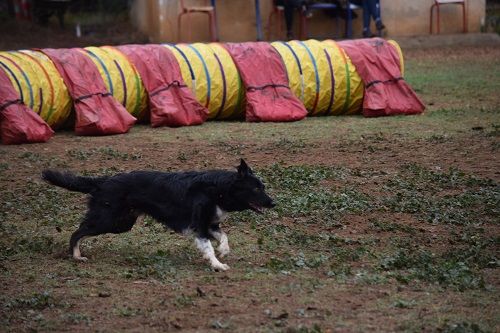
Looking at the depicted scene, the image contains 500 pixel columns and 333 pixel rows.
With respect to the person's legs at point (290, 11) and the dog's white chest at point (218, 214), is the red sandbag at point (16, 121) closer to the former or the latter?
the dog's white chest at point (218, 214)

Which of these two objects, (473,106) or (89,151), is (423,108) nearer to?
(473,106)

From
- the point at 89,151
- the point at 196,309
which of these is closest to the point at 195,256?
the point at 196,309

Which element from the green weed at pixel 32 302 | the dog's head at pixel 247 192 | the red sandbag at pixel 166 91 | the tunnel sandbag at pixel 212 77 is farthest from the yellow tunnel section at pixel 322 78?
the green weed at pixel 32 302

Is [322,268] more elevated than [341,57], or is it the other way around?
[341,57]

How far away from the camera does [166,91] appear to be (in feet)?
48.6

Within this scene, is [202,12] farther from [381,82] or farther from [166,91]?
[166,91]

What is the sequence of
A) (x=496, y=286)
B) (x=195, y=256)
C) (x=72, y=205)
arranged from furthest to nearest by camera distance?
(x=72, y=205)
(x=195, y=256)
(x=496, y=286)

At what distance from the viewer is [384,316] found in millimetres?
6227

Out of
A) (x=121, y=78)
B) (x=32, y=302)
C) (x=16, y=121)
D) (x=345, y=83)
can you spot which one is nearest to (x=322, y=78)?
(x=345, y=83)

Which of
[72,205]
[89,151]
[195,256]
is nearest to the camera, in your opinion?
[195,256]

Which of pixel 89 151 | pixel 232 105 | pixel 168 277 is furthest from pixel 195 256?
pixel 232 105

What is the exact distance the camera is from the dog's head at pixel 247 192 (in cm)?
748

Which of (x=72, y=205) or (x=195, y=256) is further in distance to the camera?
(x=72, y=205)

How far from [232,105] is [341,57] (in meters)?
1.99
